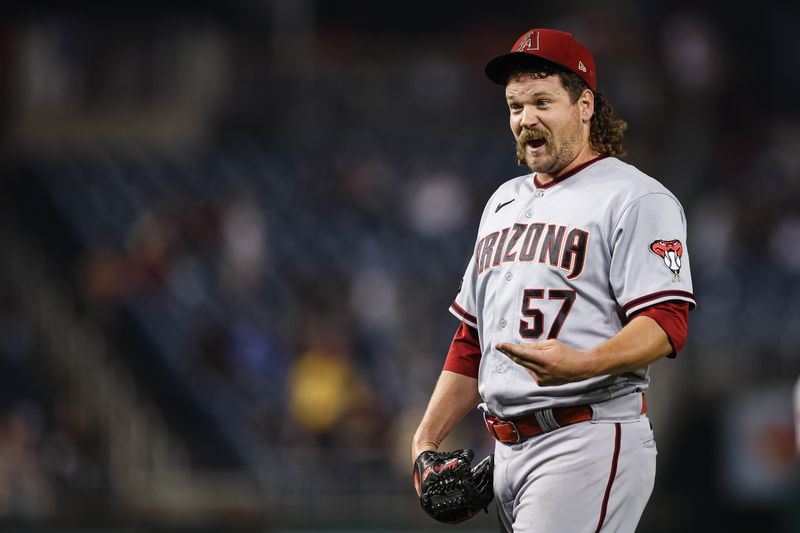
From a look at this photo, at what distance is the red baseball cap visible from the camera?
3.21m

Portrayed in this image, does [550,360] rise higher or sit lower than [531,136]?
lower

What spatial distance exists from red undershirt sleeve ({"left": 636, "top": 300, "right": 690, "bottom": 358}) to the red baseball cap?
0.62 meters

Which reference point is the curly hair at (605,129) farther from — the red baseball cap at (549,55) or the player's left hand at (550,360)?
the player's left hand at (550,360)

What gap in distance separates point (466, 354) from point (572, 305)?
0.48 meters

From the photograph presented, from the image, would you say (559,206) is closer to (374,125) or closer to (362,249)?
(362,249)

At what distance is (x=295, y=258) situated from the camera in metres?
12.1

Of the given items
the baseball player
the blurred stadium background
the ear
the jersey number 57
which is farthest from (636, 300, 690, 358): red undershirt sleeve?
the blurred stadium background

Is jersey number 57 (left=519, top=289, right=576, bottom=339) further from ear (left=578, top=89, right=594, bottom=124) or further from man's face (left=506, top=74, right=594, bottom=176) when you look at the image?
ear (left=578, top=89, right=594, bottom=124)

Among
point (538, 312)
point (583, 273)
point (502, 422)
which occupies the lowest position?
point (502, 422)

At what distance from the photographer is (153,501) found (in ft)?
32.3

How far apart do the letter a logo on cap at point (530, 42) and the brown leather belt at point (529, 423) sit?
2.87 ft

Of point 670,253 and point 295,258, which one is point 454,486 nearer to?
point 670,253

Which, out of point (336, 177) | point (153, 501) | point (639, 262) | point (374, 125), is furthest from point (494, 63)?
point (374, 125)

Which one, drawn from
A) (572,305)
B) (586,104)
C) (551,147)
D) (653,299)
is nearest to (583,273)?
(572,305)
